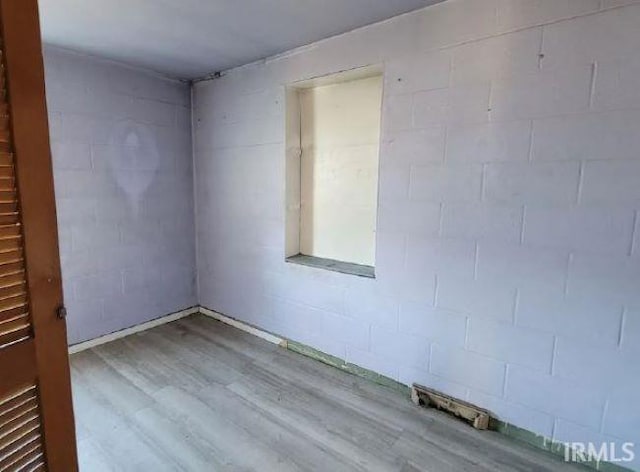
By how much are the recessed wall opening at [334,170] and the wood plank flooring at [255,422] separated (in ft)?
2.82

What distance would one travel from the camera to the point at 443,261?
2.08m

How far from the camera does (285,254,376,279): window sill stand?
252cm

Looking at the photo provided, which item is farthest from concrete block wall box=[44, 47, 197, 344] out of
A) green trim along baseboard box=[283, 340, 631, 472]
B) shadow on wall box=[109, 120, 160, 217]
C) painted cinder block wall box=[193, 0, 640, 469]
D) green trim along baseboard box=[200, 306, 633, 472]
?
green trim along baseboard box=[283, 340, 631, 472]

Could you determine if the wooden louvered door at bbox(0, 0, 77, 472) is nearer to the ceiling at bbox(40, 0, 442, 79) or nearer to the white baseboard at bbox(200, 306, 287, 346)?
the ceiling at bbox(40, 0, 442, 79)

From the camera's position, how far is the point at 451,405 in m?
2.09

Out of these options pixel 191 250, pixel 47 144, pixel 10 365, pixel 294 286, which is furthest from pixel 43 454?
pixel 191 250

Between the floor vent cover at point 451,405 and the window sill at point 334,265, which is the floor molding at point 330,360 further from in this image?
the window sill at point 334,265

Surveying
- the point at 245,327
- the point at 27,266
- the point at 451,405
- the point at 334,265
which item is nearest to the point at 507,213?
the point at 451,405

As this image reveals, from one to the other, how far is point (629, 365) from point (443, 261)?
3.09 feet

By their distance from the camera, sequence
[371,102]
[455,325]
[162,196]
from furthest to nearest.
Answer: [162,196]
[371,102]
[455,325]

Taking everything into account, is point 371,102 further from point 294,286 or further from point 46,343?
point 46,343

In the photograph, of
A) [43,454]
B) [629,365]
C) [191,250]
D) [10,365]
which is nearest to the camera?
[10,365]

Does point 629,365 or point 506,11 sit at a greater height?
point 506,11

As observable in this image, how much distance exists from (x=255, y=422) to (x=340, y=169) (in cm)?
180
